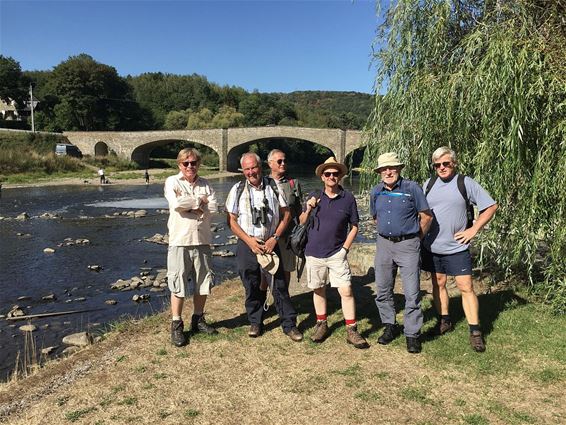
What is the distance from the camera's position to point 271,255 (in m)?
4.90

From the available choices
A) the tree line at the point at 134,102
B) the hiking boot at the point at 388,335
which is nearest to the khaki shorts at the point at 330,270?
the hiking boot at the point at 388,335

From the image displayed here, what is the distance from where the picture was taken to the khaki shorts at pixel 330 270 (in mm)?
4723

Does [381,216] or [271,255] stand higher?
[381,216]

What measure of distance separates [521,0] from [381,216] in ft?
12.4

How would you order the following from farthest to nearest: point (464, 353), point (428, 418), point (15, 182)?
point (15, 182) < point (464, 353) < point (428, 418)

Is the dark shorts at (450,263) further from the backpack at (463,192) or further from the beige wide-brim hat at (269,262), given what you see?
the beige wide-brim hat at (269,262)

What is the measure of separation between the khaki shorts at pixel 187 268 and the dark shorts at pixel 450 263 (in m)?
2.43

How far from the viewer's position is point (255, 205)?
4859 millimetres

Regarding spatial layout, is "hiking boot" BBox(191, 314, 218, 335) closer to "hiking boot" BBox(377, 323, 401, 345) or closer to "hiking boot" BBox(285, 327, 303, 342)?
"hiking boot" BBox(285, 327, 303, 342)

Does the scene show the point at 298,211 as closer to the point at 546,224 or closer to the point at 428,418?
the point at 428,418

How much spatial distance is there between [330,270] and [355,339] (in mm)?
778

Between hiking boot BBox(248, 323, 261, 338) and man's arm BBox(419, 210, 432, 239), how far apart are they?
2091 mm

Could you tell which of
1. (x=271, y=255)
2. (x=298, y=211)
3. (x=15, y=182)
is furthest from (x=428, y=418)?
(x=15, y=182)

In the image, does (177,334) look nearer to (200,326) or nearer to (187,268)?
(200,326)
